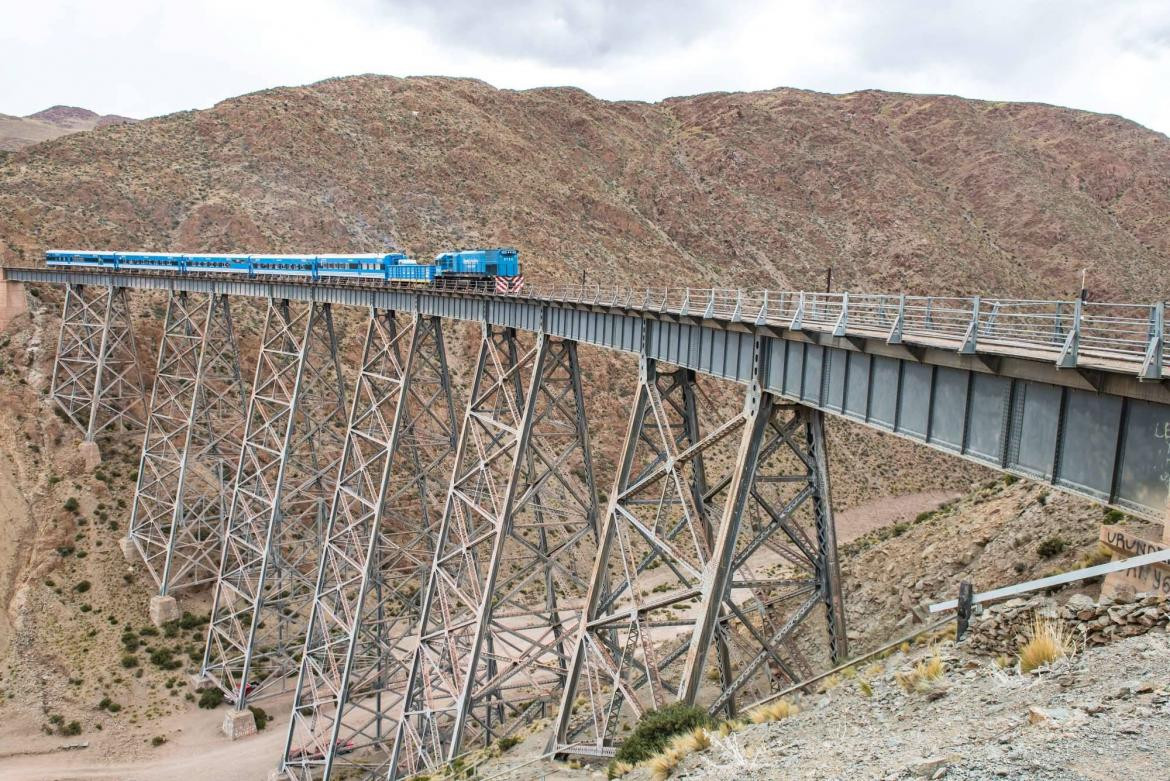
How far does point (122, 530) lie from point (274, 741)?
11574 mm

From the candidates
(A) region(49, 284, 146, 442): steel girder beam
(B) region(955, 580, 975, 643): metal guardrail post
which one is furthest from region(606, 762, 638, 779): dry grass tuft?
(A) region(49, 284, 146, 442): steel girder beam

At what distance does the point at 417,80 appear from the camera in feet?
258

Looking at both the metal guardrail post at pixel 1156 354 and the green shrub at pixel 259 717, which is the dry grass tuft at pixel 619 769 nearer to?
the metal guardrail post at pixel 1156 354

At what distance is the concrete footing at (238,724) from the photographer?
84.6ft

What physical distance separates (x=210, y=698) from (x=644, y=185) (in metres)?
61.1

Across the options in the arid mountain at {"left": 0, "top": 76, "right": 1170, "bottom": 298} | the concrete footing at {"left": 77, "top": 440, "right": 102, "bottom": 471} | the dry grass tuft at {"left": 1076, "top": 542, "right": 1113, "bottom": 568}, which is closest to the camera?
the dry grass tuft at {"left": 1076, "top": 542, "right": 1113, "bottom": 568}

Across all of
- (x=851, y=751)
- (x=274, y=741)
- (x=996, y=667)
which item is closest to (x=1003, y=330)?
(x=996, y=667)

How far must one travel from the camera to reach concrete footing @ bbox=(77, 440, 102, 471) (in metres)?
32.3

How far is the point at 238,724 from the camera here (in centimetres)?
2591

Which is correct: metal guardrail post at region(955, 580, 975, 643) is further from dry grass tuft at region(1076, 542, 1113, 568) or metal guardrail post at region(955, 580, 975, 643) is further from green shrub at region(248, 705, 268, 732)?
green shrub at region(248, 705, 268, 732)

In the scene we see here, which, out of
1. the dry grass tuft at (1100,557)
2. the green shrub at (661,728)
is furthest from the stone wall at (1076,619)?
the green shrub at (661,728)

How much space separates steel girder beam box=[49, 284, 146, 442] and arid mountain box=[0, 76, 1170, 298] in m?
8.88

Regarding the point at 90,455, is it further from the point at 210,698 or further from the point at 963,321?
the point at 963,321

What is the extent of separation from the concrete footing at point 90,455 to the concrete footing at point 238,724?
504 inches
